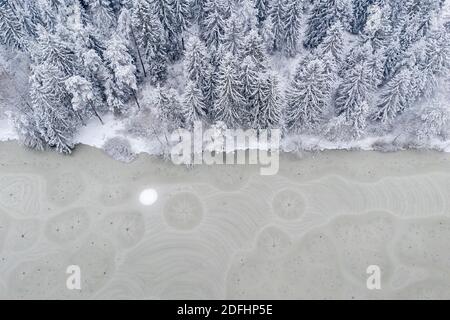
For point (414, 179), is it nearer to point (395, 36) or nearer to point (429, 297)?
point (429, 297)

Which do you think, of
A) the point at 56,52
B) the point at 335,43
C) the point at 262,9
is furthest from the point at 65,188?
the point at 335,43

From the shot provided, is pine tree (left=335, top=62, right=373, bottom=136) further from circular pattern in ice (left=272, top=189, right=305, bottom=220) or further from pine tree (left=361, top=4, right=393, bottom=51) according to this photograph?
circular pattern in ice (left=272, top=189, right=305, bottom=220)

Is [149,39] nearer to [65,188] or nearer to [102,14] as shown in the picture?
[102,14]

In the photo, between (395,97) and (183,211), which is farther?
(395,97)

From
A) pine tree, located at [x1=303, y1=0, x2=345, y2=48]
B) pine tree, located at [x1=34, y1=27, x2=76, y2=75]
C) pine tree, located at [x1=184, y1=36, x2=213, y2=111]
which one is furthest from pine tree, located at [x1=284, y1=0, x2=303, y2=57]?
pine tree, located at [x1=34, y1=27, x2=76, y2=75]

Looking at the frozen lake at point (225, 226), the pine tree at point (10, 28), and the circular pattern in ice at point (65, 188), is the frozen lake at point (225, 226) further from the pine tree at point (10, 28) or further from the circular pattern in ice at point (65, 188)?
the pine tree at point (10, 28)
